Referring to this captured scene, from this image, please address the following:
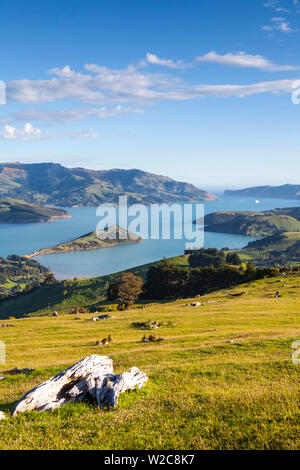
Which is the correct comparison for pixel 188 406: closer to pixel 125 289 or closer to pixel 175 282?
pixel 125 289

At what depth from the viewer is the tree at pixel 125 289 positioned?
101562 mm

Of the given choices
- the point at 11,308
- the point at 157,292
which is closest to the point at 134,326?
the point at 157,292

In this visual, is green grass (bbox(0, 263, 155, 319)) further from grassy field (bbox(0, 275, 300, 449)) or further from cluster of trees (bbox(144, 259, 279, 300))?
grassy field (bbox(0, 275, 300, 449))

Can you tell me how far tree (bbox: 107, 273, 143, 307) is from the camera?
102 metres

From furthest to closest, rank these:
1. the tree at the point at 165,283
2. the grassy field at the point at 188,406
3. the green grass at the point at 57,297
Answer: the green grass at the point at 57,297 → the tree at the point at 165,283 → the grassy field at the point at 188,406

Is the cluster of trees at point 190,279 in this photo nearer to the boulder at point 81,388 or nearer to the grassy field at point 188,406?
the grassy field at point 188,406

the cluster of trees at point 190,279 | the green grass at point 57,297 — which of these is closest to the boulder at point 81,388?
the cluster of trees at point 190,279

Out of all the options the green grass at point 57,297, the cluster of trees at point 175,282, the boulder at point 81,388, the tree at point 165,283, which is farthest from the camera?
the green grass at point 57,297

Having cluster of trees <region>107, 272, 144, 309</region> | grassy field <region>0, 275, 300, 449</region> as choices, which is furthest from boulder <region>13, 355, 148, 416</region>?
cluster of trees <region>107, 272, 144, 309</region>

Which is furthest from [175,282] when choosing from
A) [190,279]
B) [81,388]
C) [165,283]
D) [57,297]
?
[81,388]

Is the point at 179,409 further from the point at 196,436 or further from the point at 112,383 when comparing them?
the point at 112,383

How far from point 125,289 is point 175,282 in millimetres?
16539

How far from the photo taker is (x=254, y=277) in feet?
296
